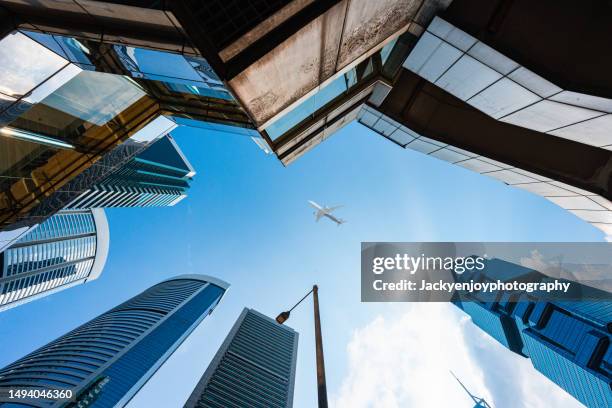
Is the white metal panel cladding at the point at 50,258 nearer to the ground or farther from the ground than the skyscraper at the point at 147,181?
nearer to the ground

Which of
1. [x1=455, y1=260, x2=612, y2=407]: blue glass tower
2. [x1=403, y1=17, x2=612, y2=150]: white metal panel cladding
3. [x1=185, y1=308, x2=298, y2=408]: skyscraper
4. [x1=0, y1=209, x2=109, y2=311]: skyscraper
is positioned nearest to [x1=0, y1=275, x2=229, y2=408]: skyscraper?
[x1=185, y1=308, x2=298, y2=408]: skyscraper

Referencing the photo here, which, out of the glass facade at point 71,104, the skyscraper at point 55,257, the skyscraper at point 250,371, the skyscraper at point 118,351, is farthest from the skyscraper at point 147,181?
the glass facade at point 71,104

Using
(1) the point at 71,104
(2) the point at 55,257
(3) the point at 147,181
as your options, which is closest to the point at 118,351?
(2) the point at 55,257

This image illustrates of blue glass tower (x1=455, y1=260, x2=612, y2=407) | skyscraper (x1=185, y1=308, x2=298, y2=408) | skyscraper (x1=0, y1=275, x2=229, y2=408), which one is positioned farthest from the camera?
skyscraper (x1=185, y1=308, x2=298, y2=408)

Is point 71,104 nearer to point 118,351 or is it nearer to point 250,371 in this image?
point 118,351

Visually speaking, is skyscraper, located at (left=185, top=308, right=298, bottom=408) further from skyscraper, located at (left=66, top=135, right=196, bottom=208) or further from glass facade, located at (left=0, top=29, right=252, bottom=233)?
glass facade, located at (left=0, top=29, right=252, bottom=233)

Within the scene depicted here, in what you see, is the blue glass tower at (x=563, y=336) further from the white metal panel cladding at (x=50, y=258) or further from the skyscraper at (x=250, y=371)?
the white metal panel cladding at (x=50, y=258)
